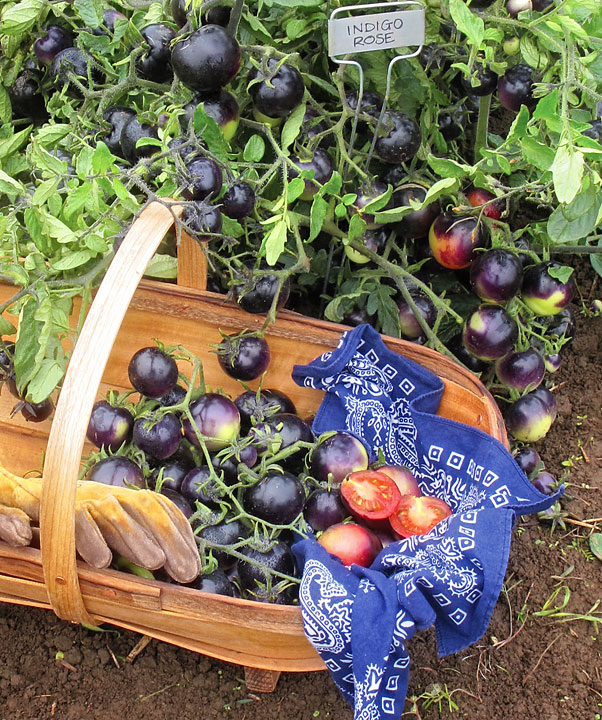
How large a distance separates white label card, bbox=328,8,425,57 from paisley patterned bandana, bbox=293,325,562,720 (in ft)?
1.72

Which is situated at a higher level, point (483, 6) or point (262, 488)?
point (483, 6)

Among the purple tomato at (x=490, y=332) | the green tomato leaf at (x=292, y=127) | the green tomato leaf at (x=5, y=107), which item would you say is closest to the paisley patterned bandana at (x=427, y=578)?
the purple tomato at (x=490, y=332)

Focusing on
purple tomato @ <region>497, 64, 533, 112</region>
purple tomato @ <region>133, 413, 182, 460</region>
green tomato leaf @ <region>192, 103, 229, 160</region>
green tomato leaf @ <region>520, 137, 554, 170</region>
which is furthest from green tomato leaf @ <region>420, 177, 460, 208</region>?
purple tomato @ <region>133, 413, 182, 460</region>

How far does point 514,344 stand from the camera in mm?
1261

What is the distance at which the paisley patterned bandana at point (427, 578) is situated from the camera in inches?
33.8

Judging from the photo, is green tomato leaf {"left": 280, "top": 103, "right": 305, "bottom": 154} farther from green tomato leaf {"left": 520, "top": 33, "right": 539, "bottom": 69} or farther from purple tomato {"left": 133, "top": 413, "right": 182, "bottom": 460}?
purple tomato {"left": 133, "top": 413, "right": 182, "bottom": 460}

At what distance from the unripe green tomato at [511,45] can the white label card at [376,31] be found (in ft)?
0.81

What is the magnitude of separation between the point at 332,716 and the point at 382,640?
325mm

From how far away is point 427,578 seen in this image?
87cm

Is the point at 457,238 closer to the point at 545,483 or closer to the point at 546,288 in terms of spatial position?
the point at 546,288

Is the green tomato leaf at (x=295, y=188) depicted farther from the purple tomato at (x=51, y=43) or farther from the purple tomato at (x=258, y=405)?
the purple tomato at (x=51, y=43)

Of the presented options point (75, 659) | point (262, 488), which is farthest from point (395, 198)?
point (75, 659)

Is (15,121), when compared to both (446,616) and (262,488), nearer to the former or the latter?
(262,488)

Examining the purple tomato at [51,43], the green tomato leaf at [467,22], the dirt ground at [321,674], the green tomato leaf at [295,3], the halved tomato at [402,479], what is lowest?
the dirt ground at [321,674]
